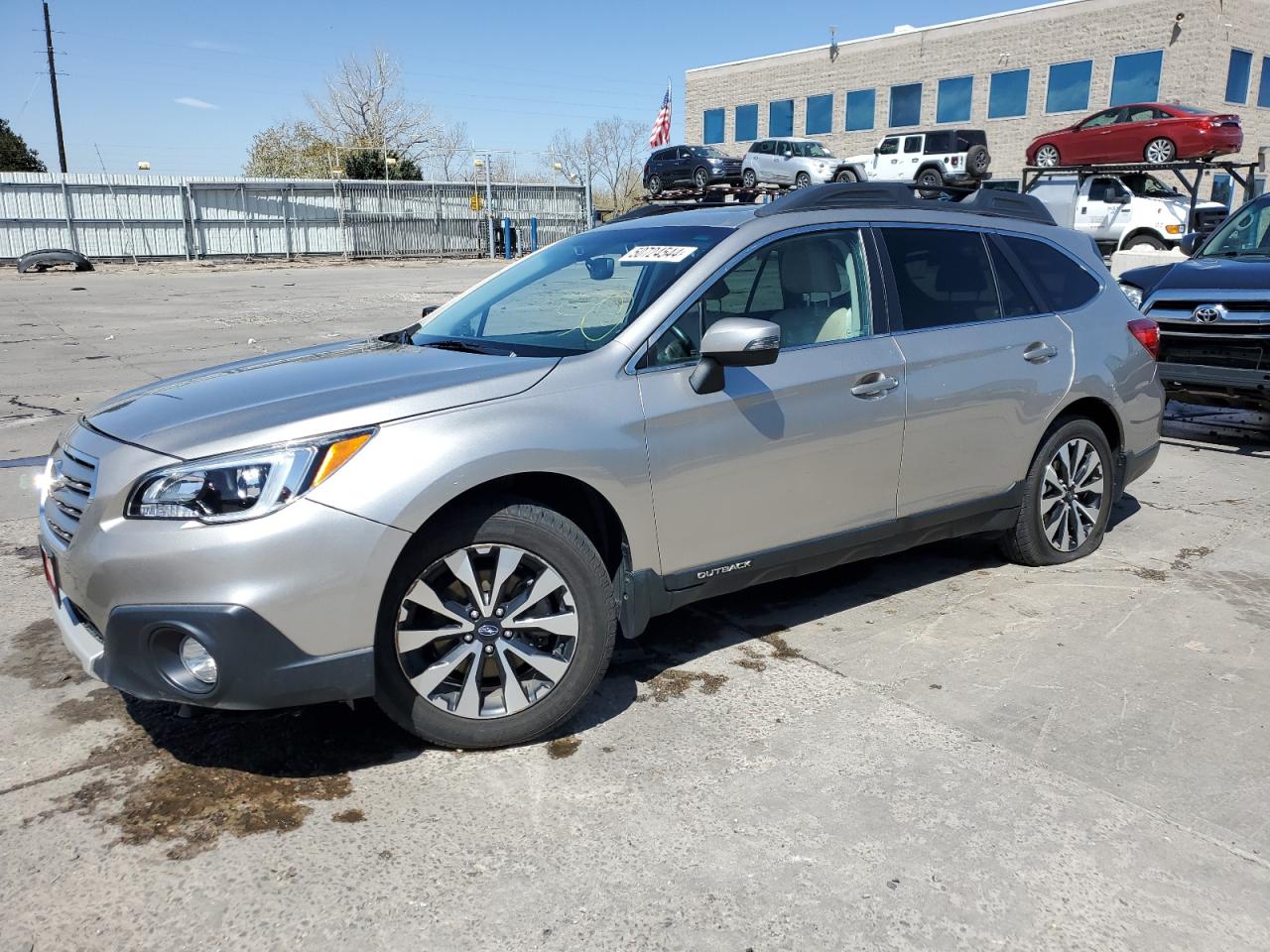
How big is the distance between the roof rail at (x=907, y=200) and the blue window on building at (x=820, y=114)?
4428 cm

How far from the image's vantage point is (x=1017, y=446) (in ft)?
15.6

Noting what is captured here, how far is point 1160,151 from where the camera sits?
74.1 ft

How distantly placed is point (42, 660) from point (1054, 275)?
4.79 metres

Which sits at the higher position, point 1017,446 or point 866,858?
point 1017,446

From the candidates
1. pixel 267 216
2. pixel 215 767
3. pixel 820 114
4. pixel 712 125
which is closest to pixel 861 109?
pixel 820 114

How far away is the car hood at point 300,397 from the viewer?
3025mm

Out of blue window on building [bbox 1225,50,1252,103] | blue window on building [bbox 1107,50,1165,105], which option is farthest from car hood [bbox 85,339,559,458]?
blue window on building [bbox 1225,50,1252,103]

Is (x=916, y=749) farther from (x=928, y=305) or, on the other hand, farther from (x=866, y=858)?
(x=928, y=305)

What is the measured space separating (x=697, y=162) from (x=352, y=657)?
3153 centimetres

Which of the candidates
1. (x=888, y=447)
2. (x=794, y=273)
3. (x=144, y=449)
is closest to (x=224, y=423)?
(x=144, y=449)

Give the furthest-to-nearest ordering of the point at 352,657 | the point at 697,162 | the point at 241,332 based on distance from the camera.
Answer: the point at 697,162
the point at 241,332
the point at 352,657

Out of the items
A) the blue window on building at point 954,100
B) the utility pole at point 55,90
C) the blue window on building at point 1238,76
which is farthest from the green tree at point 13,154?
the blue window on building at point 1238,76

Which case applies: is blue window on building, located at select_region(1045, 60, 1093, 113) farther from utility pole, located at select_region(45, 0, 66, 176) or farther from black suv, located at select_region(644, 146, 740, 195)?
utility pole, located at select_region(45, 0, 66, 176)

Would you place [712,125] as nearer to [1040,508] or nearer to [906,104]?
[906,104]
